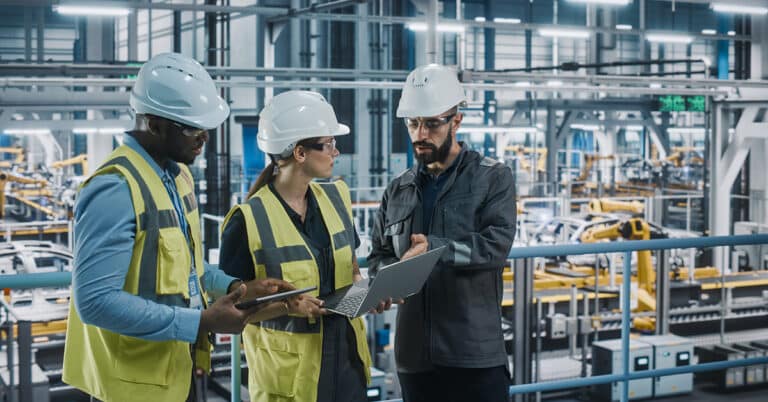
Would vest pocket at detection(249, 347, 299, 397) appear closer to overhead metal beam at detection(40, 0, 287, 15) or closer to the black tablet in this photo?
the black tablet

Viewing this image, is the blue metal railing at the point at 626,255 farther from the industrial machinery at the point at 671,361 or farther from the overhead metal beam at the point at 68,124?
the overhead metal beam at the point at 68,124

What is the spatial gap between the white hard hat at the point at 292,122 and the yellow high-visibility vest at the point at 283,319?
14 cm

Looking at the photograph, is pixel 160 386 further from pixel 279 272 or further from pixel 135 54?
pixel 135 54

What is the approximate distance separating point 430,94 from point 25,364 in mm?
2281

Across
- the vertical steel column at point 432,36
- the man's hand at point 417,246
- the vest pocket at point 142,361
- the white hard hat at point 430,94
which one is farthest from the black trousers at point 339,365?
the vertical steel column at point 432,36

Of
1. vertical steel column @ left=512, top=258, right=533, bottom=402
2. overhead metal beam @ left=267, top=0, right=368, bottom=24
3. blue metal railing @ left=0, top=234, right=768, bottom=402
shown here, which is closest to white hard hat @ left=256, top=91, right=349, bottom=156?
blue metal railing @ left=0, top=234, right=768, bottom=402

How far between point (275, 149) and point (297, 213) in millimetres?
187

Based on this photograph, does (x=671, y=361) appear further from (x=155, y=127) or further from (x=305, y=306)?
(x=155, y=127)

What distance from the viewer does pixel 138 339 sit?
6.45 ft

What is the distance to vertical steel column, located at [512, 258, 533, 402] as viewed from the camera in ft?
19.4

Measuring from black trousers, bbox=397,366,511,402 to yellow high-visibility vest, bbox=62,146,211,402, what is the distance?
35.8 inches

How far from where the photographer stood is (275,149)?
8.18ft

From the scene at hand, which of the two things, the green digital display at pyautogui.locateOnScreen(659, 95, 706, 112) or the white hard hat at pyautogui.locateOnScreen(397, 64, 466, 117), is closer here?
the white hard hat at pyautogui.locateOnScreen(397, 64, 466, 117)

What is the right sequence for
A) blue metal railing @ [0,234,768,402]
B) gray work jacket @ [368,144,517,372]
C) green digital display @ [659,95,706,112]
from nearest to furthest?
1. gray work jacket @ [368,144,517,372]
2. blue metal railing @ [0,234,768,402]
3. green digital display @ [659,95,706,112]
